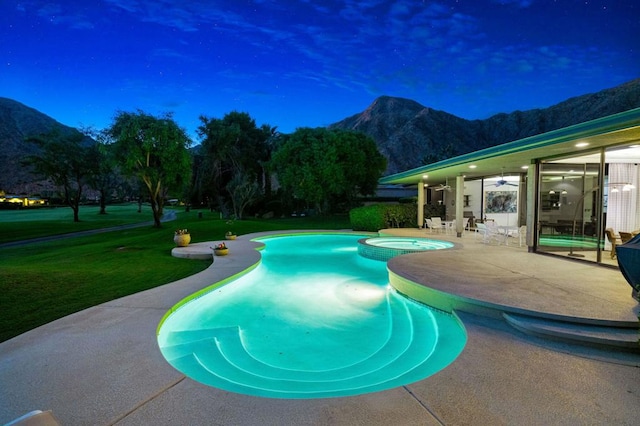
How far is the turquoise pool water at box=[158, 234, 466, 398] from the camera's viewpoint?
379 centimetres

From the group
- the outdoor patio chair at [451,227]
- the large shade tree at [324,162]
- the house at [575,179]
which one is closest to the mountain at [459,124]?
the large shade tree at [324,162]

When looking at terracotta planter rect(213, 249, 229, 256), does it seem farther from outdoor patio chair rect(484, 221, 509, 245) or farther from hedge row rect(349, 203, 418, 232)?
hedge row rect(349, 203, 418, 232)

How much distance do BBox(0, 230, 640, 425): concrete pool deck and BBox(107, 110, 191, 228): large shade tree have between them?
15563mm

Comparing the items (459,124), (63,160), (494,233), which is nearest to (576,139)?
(494,233)

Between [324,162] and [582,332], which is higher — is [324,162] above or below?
above

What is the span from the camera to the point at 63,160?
89.6 ft

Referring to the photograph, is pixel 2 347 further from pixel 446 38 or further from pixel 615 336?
pixel 446 38

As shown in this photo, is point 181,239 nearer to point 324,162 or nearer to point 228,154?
point 324,162

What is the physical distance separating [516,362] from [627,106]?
93.0 m

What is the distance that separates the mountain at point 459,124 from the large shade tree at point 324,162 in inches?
1877

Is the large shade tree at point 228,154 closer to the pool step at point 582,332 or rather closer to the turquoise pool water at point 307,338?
the turquoise pool water at point 307,338

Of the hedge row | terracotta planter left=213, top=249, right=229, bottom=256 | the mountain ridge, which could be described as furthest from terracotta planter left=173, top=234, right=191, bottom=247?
the mountain ridge

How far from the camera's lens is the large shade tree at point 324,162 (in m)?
23.9

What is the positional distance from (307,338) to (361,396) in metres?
2.55
